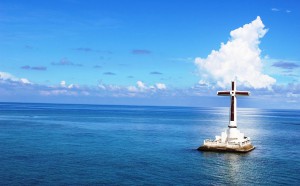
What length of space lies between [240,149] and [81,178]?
4476 cm

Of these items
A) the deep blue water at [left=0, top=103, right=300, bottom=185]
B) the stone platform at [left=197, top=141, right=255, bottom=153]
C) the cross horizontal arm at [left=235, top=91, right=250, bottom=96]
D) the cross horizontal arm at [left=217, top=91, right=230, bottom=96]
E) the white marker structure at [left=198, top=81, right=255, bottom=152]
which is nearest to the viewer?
the deep blue water at [left=0, top=103, right=300, bottom=185]

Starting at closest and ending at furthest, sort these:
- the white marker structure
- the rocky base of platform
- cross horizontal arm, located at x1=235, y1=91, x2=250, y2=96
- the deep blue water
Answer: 1. the deep blue water
2. the rocky base of platform
3. the white marker structure
4. cross horizontal arm, located at x1=235, y1=91, x2=250, y2=96

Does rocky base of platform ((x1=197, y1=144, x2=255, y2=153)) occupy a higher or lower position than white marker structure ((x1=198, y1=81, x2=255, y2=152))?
lower

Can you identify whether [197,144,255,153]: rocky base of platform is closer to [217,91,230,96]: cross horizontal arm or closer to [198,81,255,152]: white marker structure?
[198,81,255,152]: white marker structure

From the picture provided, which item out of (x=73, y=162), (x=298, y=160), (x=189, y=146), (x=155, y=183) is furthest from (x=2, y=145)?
(x=298, y=160)

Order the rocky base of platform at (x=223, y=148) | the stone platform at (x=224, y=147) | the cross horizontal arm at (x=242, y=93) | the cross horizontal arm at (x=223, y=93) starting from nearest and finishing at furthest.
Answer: the rocky base of platform at (x=223, y=148) < the stone platform at (x=224, y=147) < the cross horizontal arm at (x=242, y=93) < the cross horizontal arm at (x=223, y=93)

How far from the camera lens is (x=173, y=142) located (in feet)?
398

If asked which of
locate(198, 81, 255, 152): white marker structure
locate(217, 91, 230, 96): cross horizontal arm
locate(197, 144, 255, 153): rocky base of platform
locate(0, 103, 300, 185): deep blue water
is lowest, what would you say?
locate(0, 103, 300, 185): deep blue water

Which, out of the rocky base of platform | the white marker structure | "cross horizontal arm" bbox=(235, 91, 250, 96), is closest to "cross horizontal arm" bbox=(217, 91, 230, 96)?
the white marker structure

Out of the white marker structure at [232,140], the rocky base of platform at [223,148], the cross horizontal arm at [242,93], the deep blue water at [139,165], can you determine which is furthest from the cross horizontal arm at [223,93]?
the deep blue water at [139,165]

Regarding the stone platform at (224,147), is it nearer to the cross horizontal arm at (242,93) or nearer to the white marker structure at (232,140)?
the white marker structure at (232,140)

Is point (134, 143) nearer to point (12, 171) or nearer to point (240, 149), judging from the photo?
point (240, 149)

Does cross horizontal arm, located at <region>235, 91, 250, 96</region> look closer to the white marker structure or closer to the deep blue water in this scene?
the white marker structure

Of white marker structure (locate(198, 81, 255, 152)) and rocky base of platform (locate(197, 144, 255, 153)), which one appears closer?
rocky base of platform (locate(197, 144, 255, 153))
